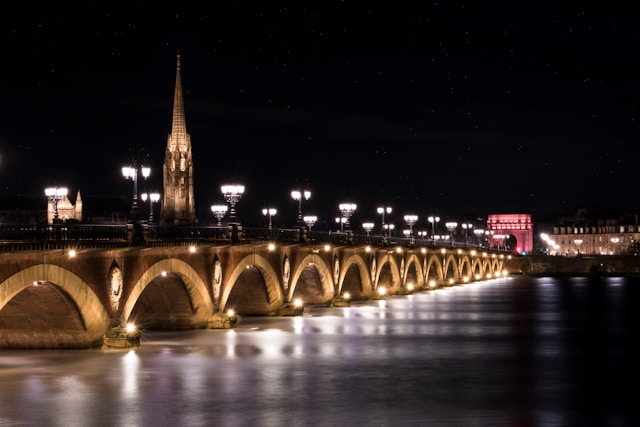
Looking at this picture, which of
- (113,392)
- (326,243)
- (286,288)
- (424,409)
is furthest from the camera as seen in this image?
(326,243)

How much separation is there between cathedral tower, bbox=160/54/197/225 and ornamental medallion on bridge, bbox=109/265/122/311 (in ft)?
228

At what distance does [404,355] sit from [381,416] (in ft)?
53.2

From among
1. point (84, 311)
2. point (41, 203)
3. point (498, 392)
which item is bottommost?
point (498, 392)

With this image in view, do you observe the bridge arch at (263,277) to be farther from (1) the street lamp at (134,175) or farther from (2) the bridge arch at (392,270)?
(2) the bridge arch at (392,270)

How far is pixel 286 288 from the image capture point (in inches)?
2697

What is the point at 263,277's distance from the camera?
6575cm

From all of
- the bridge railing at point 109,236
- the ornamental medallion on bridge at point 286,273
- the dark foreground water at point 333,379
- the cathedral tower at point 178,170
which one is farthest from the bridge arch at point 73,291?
the cathedral tower at point 178,170

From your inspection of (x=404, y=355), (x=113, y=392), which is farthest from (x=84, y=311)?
(x=404, y=355)

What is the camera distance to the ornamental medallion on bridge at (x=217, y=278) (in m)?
55.2

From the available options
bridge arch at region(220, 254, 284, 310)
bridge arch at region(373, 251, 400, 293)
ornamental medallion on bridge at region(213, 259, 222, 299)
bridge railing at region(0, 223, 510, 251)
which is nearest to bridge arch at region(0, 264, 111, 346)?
bridge railing at region(0, 223, 510, 251)

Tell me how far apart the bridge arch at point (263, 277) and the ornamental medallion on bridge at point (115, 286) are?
1302 cm

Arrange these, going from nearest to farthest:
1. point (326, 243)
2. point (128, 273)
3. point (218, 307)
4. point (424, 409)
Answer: point (424, 409) → point (128, 273) → point (218, 307) → point (326, 243)

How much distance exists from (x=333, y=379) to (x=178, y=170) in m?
79.0

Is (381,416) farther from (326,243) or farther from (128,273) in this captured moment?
(326,243)
